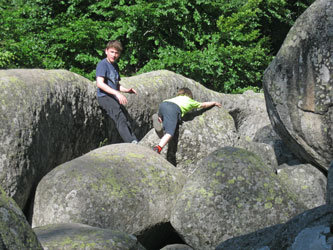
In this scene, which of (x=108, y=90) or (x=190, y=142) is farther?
(x=190, y=142)

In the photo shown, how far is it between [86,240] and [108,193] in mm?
1366

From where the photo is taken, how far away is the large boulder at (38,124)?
4840mm

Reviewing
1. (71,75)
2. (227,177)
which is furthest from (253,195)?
(71,75)

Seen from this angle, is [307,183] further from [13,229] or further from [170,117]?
[13,229]

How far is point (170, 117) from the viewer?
6.59 meters

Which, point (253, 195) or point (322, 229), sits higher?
point (322, 229)

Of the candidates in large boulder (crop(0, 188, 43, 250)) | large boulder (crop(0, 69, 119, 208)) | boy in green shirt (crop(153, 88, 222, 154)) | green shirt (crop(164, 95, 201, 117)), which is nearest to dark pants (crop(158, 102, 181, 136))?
boy in green shirt (crop(153, 88, 222, 154))

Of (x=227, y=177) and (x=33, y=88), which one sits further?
(x=33, y=88)

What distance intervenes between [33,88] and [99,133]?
5.44ft

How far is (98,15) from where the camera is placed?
14.7 meters

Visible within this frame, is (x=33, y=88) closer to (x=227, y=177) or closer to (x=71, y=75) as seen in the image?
(x=71, y=75)

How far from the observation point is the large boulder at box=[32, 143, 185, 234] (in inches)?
182

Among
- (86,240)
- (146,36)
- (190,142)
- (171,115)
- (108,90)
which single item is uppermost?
(146,36)

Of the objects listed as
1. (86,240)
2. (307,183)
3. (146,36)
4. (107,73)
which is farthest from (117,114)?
(146,36)
